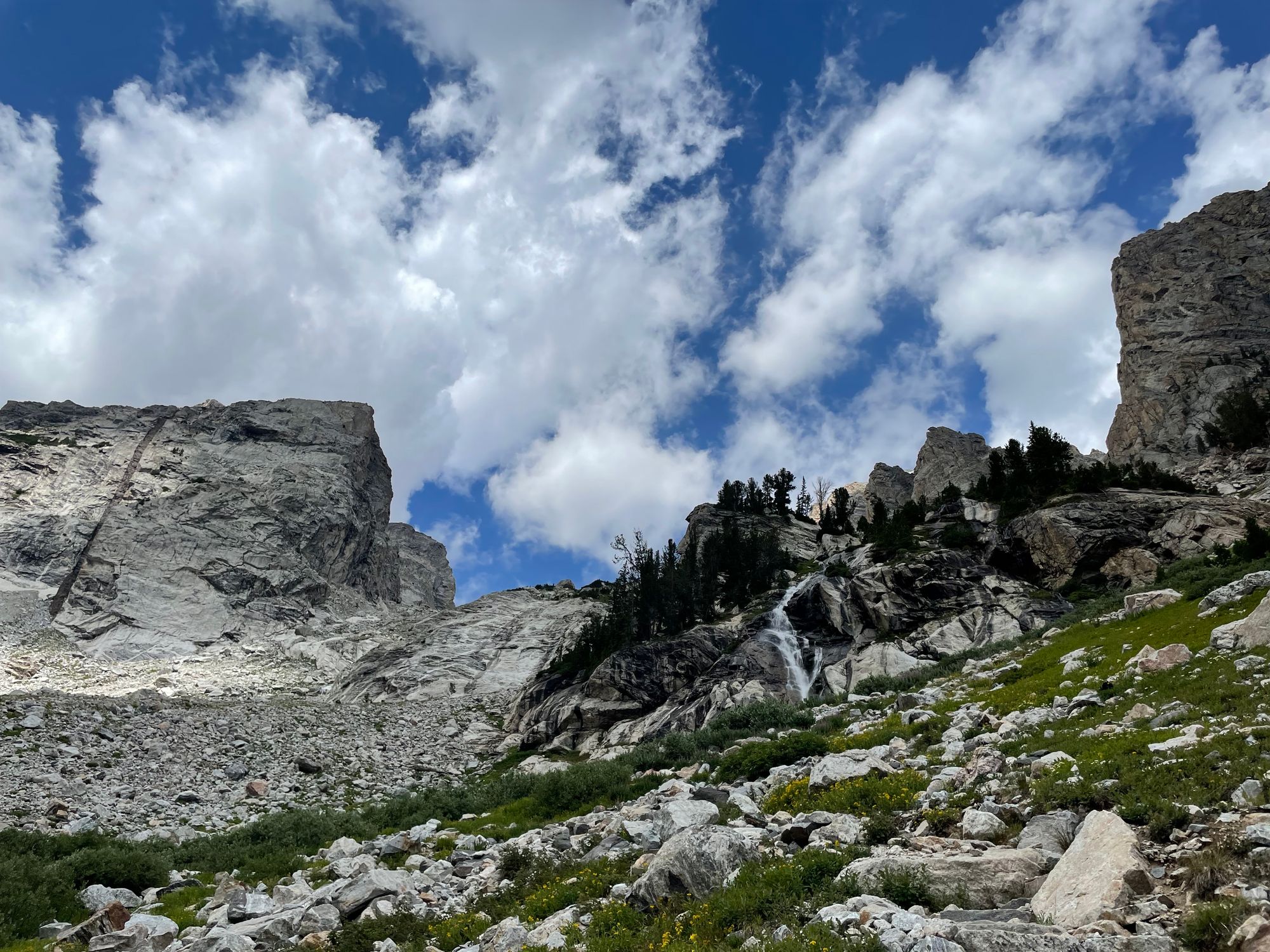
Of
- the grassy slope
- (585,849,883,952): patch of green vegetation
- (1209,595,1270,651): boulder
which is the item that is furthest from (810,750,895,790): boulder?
(1209,595,1270,651): boulder

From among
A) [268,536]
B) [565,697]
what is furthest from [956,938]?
[268,536]

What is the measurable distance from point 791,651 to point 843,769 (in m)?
41.6

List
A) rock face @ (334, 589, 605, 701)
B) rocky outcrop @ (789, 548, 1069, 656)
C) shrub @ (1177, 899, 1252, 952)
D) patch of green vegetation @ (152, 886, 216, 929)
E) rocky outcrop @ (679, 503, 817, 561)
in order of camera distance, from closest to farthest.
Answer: shrub @ (1177, 899, 1252, 952) < patch of green vegetation @ (152, 886, 216, 929) < rocky outcrop @ (789, 548, 1069, 656) < rock face @ (334, 589, 605, 701) < rocky outcrop @ (679, 503, 817, 561)

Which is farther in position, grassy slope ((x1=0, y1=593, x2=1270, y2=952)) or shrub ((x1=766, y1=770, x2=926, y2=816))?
shrub ((x1=766, y1=770, x2=926, y2=816))

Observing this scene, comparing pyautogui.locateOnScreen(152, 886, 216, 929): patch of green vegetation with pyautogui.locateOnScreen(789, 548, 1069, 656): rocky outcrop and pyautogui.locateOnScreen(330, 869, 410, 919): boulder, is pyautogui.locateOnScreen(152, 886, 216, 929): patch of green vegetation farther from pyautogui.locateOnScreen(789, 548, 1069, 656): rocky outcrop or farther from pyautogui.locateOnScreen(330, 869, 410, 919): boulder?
pyautogui.locateOnScreen(789, 548, 1069, 656): rocky outcrop

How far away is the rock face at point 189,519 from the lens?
115 m

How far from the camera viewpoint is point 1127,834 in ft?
26.3

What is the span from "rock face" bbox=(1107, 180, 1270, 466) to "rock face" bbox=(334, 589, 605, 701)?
90.6 meters

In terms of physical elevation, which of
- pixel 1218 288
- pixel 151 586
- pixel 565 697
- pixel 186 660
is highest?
pixel 1218 288

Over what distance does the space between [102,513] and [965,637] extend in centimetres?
14733

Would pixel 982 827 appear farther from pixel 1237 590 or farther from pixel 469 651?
pixel 469 651

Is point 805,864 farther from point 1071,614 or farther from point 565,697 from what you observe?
point 565,697

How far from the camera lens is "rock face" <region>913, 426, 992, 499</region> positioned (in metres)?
174

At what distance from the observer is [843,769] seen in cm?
1566
